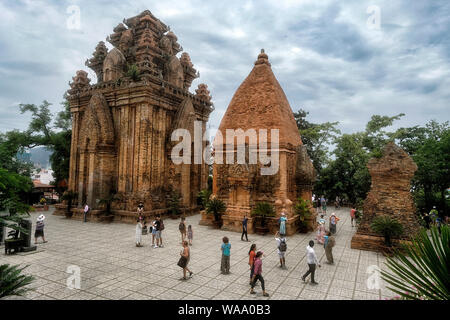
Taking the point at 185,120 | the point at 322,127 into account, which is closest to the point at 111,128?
the point at 185,120

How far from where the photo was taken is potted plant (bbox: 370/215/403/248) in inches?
400

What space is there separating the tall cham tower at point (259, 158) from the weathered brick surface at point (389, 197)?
140 inches

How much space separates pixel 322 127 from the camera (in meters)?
28.9

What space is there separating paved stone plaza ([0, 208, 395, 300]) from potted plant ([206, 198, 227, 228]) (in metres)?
1.80

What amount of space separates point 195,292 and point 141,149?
476 inches

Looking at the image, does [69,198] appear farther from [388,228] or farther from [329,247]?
[388,228]

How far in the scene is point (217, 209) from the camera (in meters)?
14.7

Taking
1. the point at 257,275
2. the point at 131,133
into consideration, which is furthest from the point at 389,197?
the point at 131,133

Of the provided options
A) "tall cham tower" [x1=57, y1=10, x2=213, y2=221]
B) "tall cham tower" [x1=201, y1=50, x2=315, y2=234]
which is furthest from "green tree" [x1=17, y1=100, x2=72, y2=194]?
"tall cham tower" [x1=201, y1=50, x2=315, y2=234]

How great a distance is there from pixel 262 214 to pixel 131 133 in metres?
10.3

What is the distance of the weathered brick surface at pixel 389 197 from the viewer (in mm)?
10836

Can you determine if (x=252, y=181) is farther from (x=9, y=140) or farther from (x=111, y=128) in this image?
(x=9, y=140)

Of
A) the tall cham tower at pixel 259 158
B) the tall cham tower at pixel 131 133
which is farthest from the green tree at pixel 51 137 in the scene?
the tall cham tower at pixel 259 158

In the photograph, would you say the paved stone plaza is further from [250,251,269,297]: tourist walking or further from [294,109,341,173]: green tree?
[294,109,341,173]: green tree
